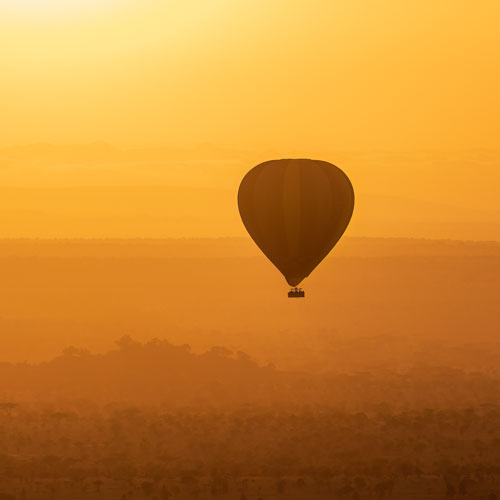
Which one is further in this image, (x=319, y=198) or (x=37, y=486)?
(x=37, y=486)

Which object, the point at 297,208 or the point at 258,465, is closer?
the point at 297,208

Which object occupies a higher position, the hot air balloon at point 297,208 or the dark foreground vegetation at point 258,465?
the hot air balloon at point 297,208

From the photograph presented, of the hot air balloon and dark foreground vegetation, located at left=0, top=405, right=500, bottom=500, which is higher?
the hot air balloon

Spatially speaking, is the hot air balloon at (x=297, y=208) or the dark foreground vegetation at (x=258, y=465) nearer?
the hot air balloon at (x=297, y=208)

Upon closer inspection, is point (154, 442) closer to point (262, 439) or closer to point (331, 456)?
point (262, 439)

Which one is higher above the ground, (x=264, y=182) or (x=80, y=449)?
(x=264, y=182)

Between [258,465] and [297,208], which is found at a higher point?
[297,208]

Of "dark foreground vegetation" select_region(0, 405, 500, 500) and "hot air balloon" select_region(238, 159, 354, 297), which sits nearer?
"hot air balloon" select_region(238, 159, 354, 297)

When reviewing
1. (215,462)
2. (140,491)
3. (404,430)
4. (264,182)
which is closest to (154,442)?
(215,462)
